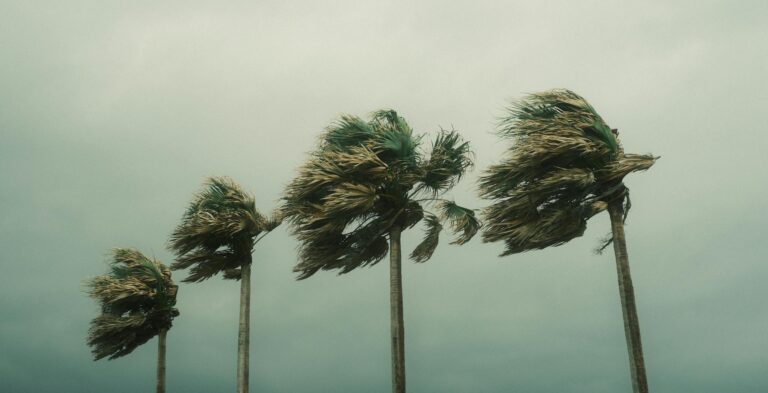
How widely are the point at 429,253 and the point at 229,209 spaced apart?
225 inches

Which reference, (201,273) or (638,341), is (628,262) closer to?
(638,341)

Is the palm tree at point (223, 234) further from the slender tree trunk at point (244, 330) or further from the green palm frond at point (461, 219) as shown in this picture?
the green palm frond at point (461, 219)

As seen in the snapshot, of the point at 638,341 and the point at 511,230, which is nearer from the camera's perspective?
the point at 638,341

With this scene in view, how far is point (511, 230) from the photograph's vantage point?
15.1 metres

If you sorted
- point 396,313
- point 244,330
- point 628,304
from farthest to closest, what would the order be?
1. point 244,330
2. point 396,313
3. point 628,304

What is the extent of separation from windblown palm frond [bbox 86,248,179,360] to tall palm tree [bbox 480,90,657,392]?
11.3 m

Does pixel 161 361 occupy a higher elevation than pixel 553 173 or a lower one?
lower

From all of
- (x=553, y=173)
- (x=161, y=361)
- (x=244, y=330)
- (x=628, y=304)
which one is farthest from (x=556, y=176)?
(x=161, y=361)

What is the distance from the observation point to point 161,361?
21.6m

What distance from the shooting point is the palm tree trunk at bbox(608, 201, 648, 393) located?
43.0ft

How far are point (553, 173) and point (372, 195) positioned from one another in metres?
4.06

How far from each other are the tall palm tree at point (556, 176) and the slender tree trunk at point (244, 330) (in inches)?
282

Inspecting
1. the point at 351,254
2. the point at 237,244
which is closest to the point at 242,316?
the point at 237,244

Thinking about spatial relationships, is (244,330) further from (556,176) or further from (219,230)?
(556,176)
